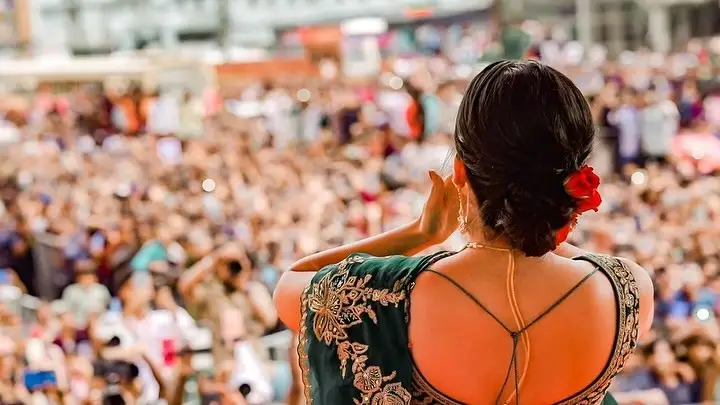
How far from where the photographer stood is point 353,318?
1.29 m

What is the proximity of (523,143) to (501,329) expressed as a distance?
0.67 ft

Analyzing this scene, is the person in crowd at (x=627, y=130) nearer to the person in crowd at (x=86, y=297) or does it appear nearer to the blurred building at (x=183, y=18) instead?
the person in crowd at (x=86, y=297)

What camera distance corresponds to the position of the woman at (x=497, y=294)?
1242mm

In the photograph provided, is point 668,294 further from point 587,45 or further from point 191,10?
point 191,10

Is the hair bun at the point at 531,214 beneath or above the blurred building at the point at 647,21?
above

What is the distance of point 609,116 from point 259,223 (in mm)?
4778

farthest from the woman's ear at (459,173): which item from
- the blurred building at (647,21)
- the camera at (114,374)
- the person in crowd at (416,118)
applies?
the blurred building at (647,21)

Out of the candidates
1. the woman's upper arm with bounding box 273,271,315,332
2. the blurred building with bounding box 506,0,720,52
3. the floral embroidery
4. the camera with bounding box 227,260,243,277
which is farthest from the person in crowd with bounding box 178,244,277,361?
the blurred building with bounding box 506,0,720,52

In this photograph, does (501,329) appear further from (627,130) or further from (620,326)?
(627,130)

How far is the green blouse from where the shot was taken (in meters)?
Result: 1.28

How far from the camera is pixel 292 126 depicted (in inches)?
460

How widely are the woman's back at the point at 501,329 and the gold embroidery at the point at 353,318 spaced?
0.04 meters

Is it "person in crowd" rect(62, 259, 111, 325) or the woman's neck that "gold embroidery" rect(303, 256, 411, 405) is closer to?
the woman's neck

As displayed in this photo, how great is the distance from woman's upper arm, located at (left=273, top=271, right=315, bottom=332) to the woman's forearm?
2cm
